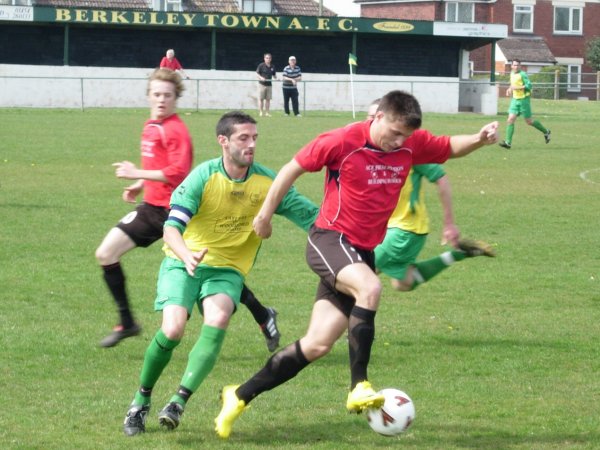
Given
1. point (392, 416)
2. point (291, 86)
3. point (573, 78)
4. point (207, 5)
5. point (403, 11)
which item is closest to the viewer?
point (392, 416)

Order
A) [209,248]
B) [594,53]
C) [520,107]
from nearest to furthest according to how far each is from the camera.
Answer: [209,248]
[520,107]
[594,53]

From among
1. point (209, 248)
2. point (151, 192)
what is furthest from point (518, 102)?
point (209, 248)

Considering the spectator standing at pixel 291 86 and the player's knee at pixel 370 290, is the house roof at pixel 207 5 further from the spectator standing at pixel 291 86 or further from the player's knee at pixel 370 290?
the player's knee at pixel 370 290

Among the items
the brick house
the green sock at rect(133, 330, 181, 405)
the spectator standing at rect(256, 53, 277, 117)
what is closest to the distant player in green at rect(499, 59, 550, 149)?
the spectator standing at rect(256, 53, 277, 117)

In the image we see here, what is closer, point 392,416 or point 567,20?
Result: point 392,416

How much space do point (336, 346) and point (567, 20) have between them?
7163cm

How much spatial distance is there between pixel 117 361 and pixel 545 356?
9.48 ft

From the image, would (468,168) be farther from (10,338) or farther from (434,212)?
(10,338)

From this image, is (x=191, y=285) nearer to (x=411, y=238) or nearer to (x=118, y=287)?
(x=118, y=287)

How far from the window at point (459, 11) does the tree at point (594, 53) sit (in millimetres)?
7516

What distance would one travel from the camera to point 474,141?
6551 mm

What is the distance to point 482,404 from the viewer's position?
6.84m

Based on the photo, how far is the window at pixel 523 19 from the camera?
76.1 metres

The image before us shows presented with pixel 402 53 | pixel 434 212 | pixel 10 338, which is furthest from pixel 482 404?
pixel 402 53
